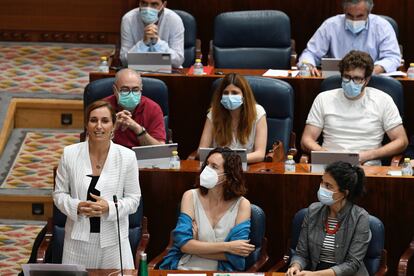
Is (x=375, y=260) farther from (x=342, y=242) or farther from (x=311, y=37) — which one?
(x=311, y=37)

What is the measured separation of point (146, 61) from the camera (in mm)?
6852

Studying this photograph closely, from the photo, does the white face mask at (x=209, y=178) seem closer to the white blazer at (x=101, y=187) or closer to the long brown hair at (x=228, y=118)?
the white blazer at (x=101, y=187)

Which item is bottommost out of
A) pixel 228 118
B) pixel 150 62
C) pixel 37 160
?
pixel 37 160

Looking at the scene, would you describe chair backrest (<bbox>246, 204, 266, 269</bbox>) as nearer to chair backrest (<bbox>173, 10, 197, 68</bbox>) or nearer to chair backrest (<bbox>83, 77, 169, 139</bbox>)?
chair backrest (<bbox>83, 77, 169, 139</bbox>)

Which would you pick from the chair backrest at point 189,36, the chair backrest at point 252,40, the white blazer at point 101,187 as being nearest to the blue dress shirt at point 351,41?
the chair backrest at point 252,40

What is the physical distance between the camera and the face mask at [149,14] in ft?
23.5

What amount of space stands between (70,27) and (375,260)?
446 cm

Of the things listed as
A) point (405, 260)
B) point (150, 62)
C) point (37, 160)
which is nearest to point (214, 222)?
point (405, 260)

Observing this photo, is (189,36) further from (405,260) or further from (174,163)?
(405,260)

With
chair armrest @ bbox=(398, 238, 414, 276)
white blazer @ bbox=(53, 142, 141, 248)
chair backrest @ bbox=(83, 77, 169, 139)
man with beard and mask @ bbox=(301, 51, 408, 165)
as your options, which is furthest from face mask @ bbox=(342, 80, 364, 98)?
white blazer @ bbox=(53, 142, 141, 248)

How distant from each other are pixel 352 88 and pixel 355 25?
1.05 meters

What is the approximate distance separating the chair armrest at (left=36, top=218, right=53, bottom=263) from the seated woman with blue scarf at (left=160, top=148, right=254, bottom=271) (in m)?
0.53

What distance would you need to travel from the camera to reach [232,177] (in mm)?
5312

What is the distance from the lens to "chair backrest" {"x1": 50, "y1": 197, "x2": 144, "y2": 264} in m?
5.38
